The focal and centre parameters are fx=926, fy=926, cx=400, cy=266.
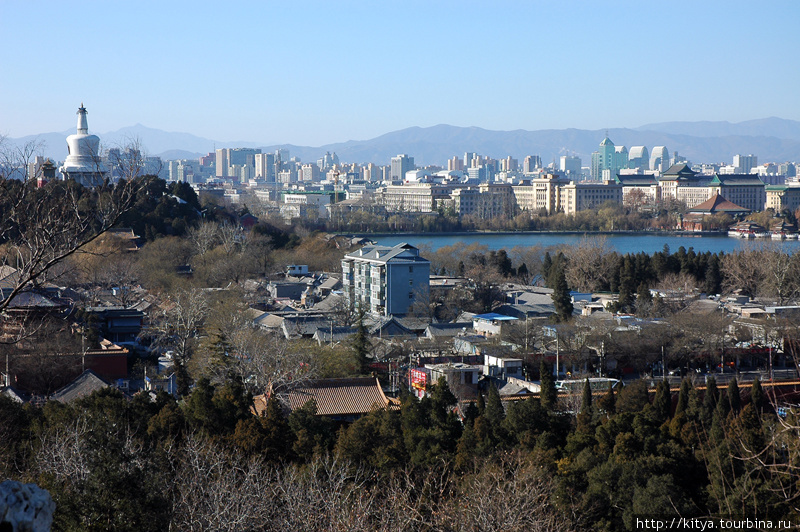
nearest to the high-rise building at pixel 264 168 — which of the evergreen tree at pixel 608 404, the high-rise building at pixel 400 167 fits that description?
the high-rise building at pixel 400 167

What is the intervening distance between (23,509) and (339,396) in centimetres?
536

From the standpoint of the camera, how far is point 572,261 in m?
16.6

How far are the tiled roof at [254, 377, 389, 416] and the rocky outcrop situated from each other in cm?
488

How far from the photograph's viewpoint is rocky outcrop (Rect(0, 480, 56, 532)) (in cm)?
164

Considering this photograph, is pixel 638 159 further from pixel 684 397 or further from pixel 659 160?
pixel 684 397

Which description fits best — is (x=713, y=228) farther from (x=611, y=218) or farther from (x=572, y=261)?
(x=572, y=261)

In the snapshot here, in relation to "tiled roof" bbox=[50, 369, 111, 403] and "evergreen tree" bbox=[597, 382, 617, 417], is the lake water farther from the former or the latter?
"evergreen tree" bbox=[597, 382, 617, 417]

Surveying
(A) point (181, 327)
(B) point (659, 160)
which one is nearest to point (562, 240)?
(A) point (181, 327)

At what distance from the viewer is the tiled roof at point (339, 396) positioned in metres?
6.75

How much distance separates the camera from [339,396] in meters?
6.98

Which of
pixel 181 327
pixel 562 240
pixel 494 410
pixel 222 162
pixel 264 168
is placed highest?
pixel 222 162

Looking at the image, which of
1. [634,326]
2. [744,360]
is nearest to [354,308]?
[634,326]

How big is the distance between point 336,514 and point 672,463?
2.03m

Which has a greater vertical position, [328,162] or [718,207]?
[328,162]
